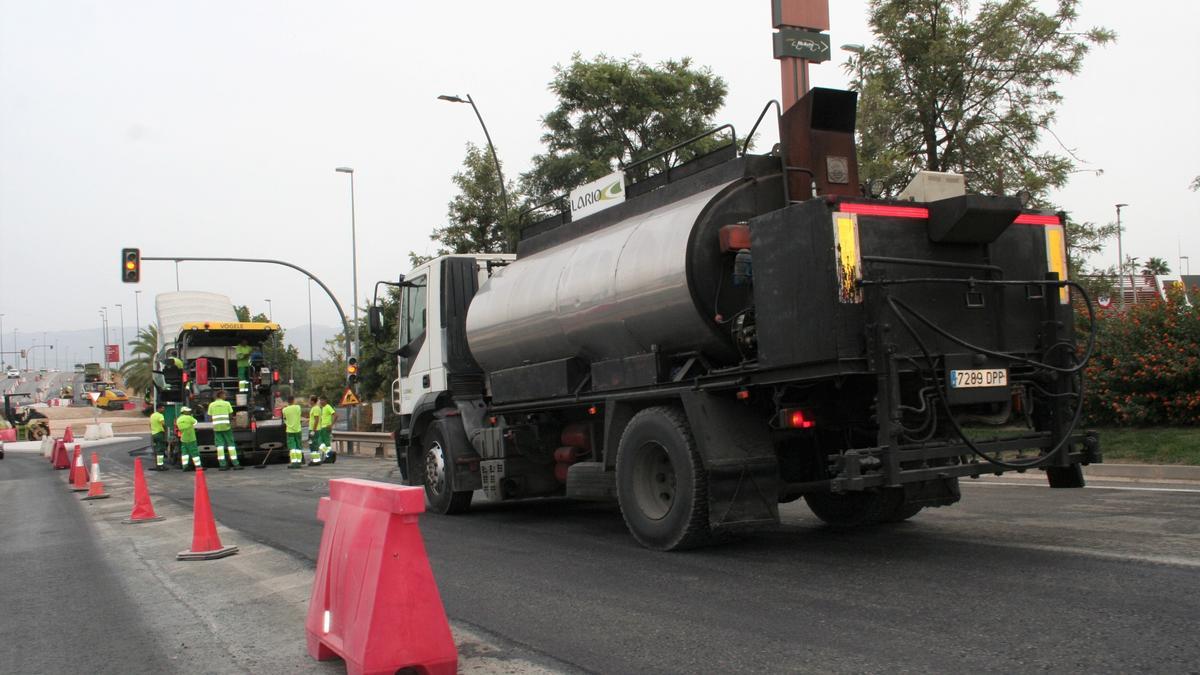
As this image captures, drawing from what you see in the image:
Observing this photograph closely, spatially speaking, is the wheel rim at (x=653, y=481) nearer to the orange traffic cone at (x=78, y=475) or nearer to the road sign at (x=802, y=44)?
the road sign at (x=802, y=44)

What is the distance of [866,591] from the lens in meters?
5.62

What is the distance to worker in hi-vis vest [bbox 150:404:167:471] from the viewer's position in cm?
2422

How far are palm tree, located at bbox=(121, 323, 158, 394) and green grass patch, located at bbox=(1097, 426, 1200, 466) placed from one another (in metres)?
79.0

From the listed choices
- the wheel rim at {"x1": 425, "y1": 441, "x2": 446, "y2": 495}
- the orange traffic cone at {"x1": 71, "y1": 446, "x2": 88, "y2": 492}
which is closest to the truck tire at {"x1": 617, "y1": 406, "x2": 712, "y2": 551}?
the wheel rim at {"x1": 425, "y1": 441, "x2": 446, "y2": 495}

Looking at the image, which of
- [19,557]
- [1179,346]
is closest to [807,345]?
[19,557]

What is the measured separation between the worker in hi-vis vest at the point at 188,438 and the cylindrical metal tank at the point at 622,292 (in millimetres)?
13940

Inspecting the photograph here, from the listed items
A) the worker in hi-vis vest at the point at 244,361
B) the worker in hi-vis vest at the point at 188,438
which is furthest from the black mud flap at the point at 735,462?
the worker in hi-vis vest at the point at 244,361

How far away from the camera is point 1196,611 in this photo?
4668 mm

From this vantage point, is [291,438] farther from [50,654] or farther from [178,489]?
[50,654]

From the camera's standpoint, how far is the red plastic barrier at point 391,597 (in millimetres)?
4078

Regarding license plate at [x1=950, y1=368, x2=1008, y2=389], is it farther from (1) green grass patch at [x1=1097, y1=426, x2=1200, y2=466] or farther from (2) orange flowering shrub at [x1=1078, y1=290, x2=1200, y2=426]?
(2) orange flowering shrub at [x1=1078, y1=290, x2=1200, y2=426]

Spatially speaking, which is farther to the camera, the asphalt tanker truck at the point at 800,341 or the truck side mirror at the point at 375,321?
the truck side mirror at the point at 375,321

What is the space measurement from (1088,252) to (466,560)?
636 inches

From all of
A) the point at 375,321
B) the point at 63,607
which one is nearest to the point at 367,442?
the point at 375,321
